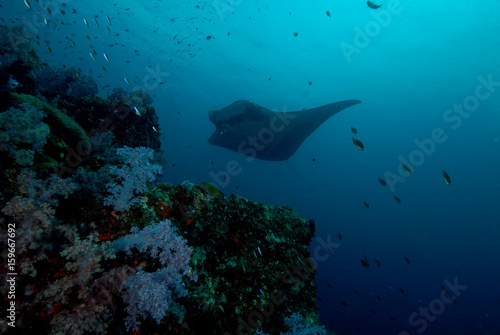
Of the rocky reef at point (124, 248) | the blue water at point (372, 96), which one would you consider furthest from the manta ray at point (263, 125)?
the rocky reef at point (124, 248)

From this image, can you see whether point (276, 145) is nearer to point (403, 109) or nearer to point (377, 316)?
point (377, 316)

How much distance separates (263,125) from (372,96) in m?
42.1

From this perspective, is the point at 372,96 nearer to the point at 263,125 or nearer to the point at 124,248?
the point at 263,125

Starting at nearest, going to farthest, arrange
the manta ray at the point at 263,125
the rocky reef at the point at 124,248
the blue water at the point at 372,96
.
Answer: the rocky reef at the point at 124,248 < the manta ray at the point at 263,125 < the blue water at the point at 372,96

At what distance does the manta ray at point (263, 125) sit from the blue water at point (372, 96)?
210 cm

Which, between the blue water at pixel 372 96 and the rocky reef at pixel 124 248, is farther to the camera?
the blue water at pixel 372 96

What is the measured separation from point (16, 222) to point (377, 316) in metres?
31.1

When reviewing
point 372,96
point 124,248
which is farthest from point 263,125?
point 372,96

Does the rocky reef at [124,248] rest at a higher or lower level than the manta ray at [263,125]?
lower

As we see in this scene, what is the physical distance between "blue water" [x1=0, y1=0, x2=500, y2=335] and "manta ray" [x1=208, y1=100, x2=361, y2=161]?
2.10 m

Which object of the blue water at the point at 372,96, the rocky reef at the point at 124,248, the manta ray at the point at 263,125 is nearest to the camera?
the rocky reef at the point at 124,248

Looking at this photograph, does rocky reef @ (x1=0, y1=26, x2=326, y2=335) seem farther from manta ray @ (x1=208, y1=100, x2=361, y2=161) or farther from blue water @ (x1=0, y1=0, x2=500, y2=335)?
manta ray @ (x1=208, y1=100, x2=361, y2=161)

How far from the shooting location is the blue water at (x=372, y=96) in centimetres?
2616

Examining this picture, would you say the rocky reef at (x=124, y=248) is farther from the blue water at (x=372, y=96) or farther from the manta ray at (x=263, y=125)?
the manta ray at (x=263, y=125)
